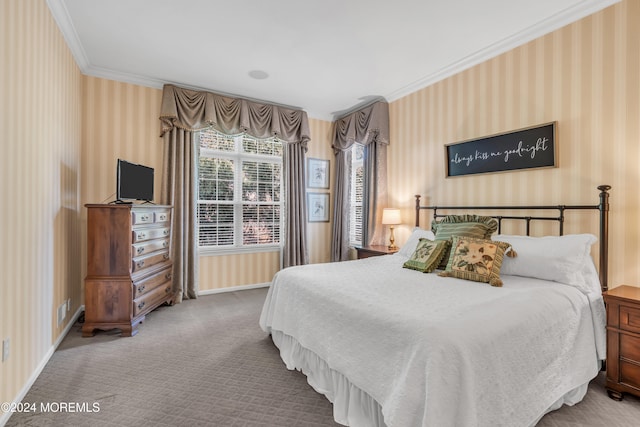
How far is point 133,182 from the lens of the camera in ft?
10.7

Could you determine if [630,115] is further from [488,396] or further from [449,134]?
[488,396]

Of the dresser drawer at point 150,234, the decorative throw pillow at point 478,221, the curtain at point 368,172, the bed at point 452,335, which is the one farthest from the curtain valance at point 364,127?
the dresser drawer at point 150,234

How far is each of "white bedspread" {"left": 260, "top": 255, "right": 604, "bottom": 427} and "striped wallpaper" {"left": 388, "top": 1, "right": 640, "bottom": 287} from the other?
2.77 feet

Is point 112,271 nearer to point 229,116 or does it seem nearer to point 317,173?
point 229,116

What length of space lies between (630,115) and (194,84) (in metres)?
4.42

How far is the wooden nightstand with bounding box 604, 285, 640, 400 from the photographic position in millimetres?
1856

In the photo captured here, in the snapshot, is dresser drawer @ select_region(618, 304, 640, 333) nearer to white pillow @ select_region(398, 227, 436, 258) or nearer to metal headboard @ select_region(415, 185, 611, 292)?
metal headboard @ select_region(415, 185, 611, 292)

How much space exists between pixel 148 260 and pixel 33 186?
133 cm

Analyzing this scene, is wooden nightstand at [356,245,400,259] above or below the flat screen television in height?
below

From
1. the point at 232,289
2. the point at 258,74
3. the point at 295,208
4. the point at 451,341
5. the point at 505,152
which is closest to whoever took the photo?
the point at 451,341

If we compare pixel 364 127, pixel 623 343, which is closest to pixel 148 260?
pixel 364 127

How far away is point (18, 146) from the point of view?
1916 mm

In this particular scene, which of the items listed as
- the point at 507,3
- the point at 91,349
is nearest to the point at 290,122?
the point at 507,3

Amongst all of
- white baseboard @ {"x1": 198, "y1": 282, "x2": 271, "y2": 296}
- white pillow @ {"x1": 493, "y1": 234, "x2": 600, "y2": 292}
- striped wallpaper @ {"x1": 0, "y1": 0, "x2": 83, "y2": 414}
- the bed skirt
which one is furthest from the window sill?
white pillow @ {"x1": 493, "y1": 234, "x2": 600, "y2": 292}
